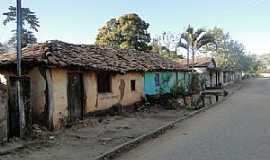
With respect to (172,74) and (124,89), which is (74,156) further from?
(172,74)

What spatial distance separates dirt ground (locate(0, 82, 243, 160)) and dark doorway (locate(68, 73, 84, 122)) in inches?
19.7

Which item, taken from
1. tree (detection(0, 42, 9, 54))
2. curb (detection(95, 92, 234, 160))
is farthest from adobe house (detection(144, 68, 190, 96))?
curb (detection(95, 92, 234, 160))

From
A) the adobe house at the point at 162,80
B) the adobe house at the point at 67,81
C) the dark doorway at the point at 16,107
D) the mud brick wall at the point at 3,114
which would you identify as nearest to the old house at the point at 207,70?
the adobe house at the point at 162,80

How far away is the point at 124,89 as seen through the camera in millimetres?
20578

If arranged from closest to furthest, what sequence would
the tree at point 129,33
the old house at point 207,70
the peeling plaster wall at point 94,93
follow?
the peeling plaster wall at point 94,93 → the tree at point 129,33 → the old house at point 207,70

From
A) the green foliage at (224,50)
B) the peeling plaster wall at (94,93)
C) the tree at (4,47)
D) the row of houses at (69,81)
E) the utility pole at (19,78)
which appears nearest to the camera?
the utility pole at (19,78)

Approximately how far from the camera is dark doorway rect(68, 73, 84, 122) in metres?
15.0

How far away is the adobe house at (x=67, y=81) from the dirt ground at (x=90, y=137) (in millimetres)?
717

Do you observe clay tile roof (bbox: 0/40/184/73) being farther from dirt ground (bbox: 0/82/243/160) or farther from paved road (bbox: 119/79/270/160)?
paved road (bbox: 119/79/270/160)

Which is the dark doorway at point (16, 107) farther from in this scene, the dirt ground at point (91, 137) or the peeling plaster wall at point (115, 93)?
the peeling plaster wall at point (115, 93)

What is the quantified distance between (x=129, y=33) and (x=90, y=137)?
3367 cm

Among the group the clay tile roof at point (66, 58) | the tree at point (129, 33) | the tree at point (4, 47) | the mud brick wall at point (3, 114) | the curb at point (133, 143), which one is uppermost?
the tree at point (129, 33)

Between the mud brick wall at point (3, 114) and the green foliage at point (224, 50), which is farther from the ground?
the green foliage at point (224, 50)

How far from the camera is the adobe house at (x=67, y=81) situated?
13.6 metres
